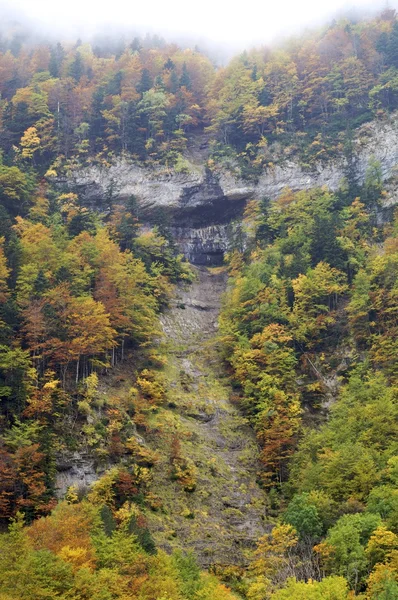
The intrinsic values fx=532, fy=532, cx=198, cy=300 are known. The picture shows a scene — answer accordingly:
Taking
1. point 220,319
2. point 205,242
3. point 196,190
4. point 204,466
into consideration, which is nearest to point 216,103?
point 196,190

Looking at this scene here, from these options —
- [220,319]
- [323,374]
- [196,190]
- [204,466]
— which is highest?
[196,190]

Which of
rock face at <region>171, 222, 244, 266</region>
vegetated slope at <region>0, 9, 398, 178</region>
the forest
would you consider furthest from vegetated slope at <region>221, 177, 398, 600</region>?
vegetated slope at <region>0, 9, 398, 178</region>


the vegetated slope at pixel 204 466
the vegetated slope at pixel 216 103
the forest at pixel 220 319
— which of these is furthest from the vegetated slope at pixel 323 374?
the vegetated slope at pixel 216 103

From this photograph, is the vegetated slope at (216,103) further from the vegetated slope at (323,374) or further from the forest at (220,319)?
the vegetated slope at (323,374)

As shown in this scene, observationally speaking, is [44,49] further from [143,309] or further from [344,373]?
[344,373]

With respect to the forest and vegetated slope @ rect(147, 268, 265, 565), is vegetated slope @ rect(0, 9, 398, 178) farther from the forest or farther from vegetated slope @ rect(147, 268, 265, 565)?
vegetated slope @ rect(147, 268, 265, 565)

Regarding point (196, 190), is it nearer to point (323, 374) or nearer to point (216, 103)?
point (216, 103)
